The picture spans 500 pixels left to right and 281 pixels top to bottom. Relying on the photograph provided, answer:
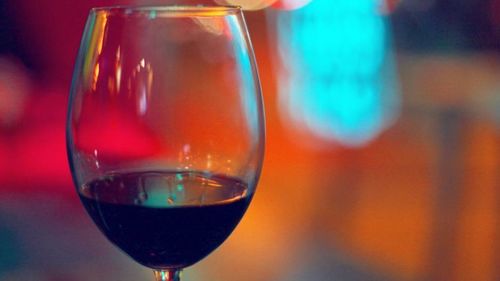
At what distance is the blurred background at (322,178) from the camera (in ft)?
2.10

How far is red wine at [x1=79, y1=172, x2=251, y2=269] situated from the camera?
372mm

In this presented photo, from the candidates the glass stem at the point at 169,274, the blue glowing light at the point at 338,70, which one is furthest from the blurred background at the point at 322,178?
the glass stem at the point at 169,274

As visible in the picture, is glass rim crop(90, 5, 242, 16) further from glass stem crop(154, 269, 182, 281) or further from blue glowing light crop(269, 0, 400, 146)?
blue glowing light crop(269, 0, 400, 146)

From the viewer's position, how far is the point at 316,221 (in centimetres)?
74

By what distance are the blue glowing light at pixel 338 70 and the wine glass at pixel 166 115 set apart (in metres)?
0.92

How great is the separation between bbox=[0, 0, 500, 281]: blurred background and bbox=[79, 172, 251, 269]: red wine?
0.21m

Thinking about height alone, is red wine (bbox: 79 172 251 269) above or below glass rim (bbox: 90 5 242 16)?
below

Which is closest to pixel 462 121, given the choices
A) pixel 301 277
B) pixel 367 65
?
pixel 301 277

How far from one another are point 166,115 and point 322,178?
1.97 ft

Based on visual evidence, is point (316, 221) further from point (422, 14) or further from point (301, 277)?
point (422, 14)

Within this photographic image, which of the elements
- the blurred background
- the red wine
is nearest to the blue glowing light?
the blurred background

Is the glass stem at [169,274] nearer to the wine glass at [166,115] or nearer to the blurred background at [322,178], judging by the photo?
the wine glass at [166,115]

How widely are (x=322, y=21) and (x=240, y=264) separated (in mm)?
3689

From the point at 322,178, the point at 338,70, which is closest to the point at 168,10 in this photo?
the point at 322,178
